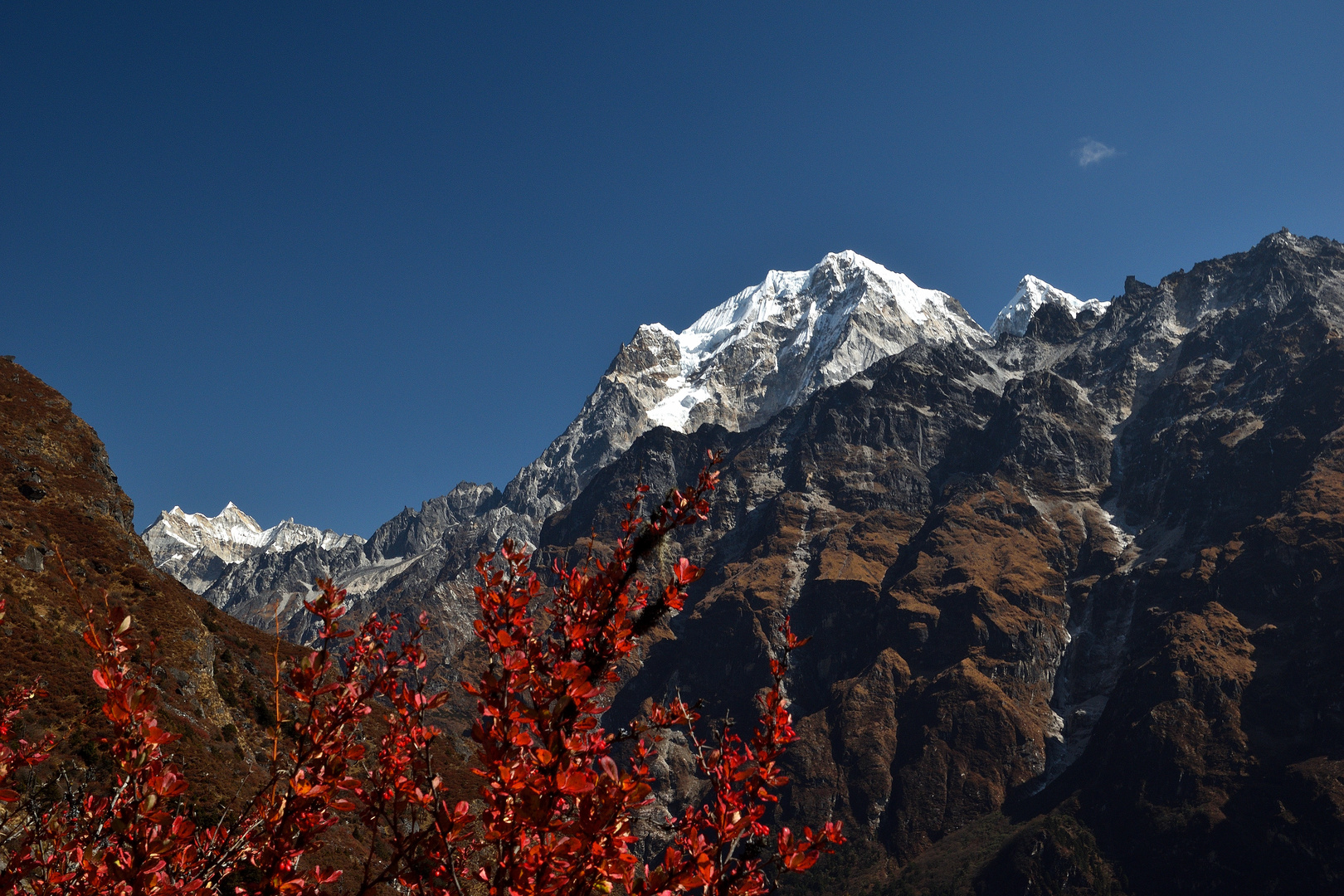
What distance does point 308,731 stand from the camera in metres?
4.78

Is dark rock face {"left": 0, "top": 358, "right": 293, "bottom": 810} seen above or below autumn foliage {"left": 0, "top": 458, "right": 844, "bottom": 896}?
above

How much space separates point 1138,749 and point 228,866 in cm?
21899

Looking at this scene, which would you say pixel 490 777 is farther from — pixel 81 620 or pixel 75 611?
pixel 81 620

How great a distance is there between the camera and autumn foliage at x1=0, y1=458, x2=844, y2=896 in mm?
3824

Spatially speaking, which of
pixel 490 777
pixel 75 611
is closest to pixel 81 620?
pixel 75 611

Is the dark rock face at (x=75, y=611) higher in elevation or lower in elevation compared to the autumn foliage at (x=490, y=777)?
higher

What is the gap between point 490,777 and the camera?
3.84m

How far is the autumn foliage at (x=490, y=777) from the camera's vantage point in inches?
151

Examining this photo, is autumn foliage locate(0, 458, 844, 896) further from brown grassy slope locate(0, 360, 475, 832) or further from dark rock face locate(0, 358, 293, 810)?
dark rock face locate(0, 358, 293, 810)

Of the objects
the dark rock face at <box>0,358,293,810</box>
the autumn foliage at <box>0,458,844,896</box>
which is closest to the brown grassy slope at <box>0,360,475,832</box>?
the dark rock face at <box>0,358,293,810</box>

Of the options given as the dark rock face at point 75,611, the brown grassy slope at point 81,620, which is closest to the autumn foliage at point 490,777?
the brown grassy slope at point 81,620

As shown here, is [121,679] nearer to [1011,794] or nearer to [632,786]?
[632,786]

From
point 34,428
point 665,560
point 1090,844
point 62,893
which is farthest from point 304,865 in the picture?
point 1090,844

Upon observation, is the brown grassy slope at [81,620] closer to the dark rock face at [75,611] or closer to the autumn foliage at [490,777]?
the dark rock face at [75,611]
